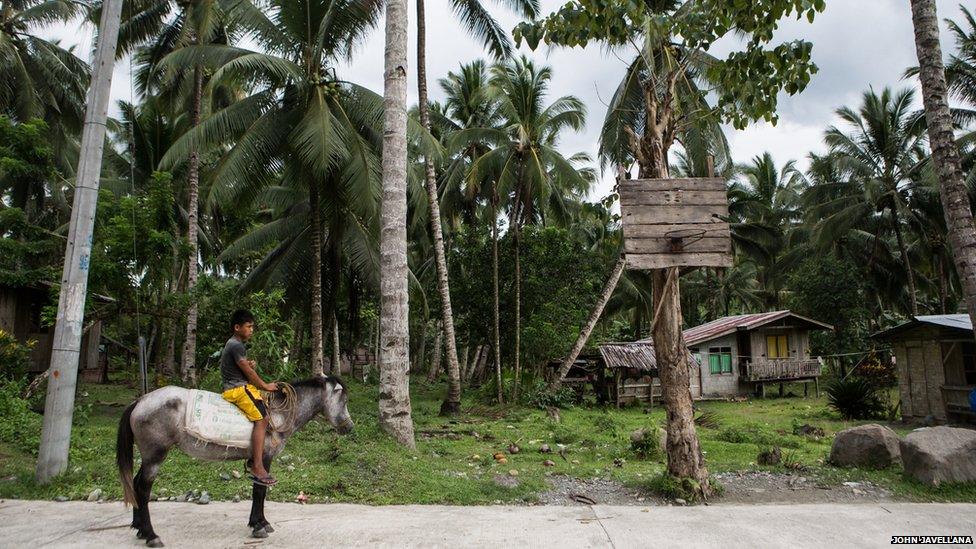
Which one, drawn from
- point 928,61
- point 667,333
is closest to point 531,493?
point 667,333

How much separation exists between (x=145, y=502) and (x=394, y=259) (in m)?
5.02

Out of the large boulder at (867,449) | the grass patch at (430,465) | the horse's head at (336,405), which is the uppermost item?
the horse's head at (336,405)

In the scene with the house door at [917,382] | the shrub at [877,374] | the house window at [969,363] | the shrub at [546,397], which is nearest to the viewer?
the house window at [969,363]

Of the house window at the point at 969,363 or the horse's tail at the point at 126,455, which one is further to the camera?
the house window at the point at 969,363

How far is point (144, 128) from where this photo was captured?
20578 mm

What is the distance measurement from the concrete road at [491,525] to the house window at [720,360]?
2182cm

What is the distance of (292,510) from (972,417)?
16585 millimetres

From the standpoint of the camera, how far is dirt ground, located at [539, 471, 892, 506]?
699 cm

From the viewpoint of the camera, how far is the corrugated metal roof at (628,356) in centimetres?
2138

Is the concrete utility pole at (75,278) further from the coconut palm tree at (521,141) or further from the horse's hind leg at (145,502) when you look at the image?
the coconut palm tree at (521,141)

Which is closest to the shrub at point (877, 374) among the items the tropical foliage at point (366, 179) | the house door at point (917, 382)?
the tropical foliage at point (366, 179)

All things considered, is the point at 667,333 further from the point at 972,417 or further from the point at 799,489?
the point at 972,417

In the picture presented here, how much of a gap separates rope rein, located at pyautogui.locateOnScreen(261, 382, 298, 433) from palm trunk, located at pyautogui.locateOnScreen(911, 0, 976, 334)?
27.4 feet

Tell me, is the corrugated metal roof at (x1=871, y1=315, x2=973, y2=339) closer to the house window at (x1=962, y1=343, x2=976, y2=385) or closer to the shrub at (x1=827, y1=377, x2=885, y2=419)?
the house window at (x1=962, y1=343, x2=976, y2=385)
